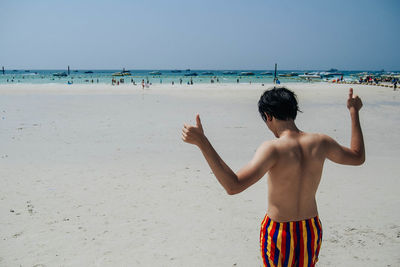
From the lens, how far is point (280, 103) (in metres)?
1.93

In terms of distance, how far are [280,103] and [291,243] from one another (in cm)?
81

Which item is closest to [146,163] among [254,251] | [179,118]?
[254,251]

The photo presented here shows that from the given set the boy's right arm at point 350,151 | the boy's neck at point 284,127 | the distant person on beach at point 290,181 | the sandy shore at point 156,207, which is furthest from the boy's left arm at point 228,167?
the sandy shore at point 156,207

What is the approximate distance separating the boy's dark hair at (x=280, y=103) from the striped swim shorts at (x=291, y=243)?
0.64 m

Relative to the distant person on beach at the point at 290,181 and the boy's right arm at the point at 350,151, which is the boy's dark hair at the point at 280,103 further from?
the boy's right arm at the point at 350,151

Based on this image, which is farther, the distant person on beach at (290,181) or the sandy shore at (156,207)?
the sandy shore at (156,207)

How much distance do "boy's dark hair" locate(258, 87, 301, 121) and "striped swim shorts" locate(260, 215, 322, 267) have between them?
0.64 m

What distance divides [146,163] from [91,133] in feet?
15.3

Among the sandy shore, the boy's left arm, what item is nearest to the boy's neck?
the boy's left arm

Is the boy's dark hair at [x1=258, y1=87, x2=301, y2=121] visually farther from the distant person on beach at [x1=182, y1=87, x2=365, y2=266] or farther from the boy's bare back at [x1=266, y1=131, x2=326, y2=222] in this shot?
the boy's bare back at [x1=266, y1=131, x2=326, y2=222]

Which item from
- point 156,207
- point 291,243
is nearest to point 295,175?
point 291,243

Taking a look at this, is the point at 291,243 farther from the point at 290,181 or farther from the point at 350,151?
the point at 350,151

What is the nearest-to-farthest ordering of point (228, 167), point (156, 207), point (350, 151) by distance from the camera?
point (228, 167), point (350, 151), point (156, 207)

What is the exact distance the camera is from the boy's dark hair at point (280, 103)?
1.93 meters
